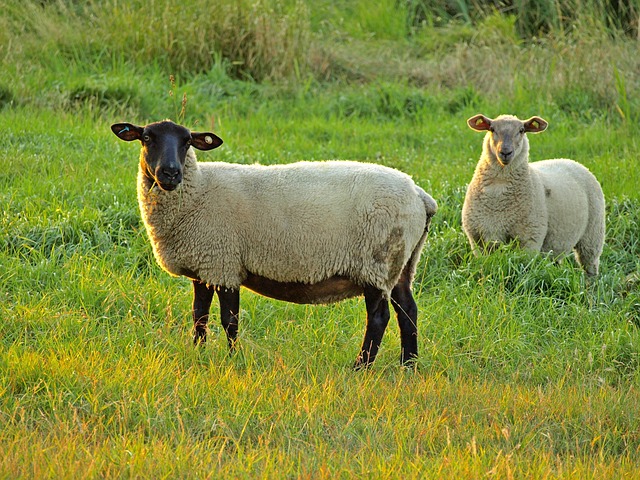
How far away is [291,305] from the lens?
260 inches

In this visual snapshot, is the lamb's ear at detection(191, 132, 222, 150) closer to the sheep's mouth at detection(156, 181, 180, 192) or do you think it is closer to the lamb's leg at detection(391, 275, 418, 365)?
the sheep's mouth at detection(156, 181, 180, 192)

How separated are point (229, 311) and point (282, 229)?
0.58 meters

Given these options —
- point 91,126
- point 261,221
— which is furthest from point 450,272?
point 91,126

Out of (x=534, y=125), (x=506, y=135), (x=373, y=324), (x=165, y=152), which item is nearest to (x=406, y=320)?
(x=373, y=324)

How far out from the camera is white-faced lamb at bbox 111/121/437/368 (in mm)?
5500

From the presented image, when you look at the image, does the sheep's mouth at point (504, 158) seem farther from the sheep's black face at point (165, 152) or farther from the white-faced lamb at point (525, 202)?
the sheep's black face at point (165, 152)

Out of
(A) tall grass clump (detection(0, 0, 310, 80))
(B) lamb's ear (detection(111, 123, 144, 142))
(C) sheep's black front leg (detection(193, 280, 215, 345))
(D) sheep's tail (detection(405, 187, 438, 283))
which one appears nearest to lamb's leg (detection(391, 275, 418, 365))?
(D) sheep's tail (detection(405, 187, 438, 283))

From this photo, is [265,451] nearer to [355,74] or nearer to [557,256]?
[557,256]

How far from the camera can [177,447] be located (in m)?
4.06

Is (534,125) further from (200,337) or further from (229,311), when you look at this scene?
(200,337)

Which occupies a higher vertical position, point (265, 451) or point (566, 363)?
point (265, 451)

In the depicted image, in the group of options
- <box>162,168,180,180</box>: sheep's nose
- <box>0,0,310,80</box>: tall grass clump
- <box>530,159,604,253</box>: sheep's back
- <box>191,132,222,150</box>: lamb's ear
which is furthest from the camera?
<box>0,0,310,80</box>: tall grass clump

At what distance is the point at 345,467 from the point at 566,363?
7.66 ft

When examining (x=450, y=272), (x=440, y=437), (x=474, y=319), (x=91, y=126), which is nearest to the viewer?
(x=440, y=437)
